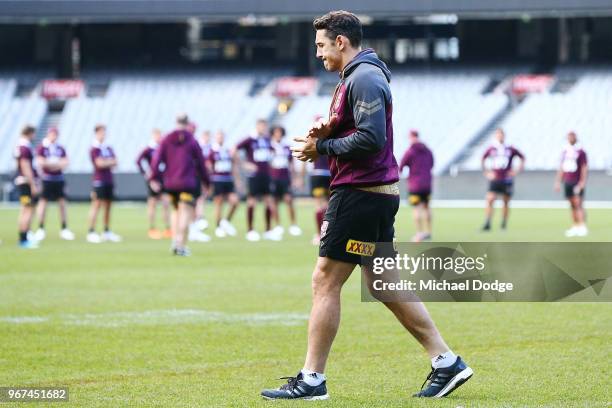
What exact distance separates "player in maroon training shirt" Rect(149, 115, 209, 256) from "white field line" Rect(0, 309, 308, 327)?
7122 millimetres

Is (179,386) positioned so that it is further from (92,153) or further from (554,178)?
(554,178)

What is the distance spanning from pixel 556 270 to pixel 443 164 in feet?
113

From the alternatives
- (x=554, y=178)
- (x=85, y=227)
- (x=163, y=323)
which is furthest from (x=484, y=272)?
(x=554, y=178)

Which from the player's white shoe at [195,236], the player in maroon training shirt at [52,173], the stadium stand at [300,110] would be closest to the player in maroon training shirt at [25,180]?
the player in maroon training shirt at [52,173]

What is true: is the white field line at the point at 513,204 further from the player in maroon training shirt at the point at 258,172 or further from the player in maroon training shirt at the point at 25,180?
the player in maroon training shirt at the point at 25,180

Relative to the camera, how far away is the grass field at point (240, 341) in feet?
24.8

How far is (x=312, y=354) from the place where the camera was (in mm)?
7113

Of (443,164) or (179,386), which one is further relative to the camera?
(443,164)

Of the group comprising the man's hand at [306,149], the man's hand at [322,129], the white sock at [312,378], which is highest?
the man's hand at [322,129]

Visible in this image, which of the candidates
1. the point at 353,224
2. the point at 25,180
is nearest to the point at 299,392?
the point at 353,224

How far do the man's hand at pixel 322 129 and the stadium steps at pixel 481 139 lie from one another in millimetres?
37475

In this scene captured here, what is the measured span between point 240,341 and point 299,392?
2886 millimetres

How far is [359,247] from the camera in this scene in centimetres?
707

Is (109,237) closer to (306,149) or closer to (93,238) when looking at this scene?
(93,238)
